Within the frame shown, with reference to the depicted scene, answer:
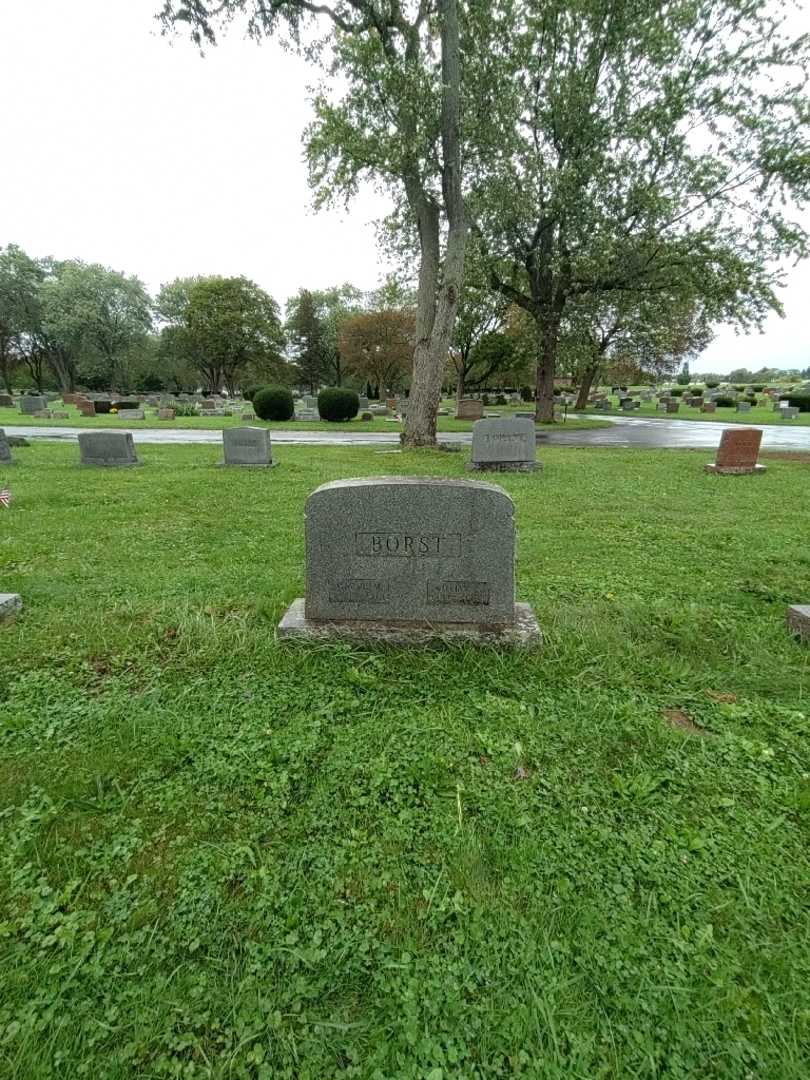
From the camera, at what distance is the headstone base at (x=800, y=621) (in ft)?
11.5

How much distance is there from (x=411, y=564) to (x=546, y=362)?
23.8m

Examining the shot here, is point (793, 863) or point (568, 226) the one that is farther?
point (568, 226)

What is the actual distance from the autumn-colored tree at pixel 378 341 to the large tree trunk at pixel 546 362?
62.5 feet

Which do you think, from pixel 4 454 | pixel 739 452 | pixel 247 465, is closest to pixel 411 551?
pixel 247 465

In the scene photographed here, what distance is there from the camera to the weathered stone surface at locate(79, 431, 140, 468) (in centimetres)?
1121

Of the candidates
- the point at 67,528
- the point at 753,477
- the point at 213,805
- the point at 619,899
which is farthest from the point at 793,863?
the point at 753,477

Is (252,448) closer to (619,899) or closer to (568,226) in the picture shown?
(619,899)

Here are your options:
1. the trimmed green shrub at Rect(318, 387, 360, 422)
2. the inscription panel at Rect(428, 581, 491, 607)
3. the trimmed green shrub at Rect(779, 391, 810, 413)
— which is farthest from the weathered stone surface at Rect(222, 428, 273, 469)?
the trimmed green shrub at Rect(779, 391, 810, 413)

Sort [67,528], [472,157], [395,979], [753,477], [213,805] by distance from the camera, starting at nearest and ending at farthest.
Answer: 1. [395,979]
2. [213,805]
3. [67,528]
4. [753,477]
5. [472,157]

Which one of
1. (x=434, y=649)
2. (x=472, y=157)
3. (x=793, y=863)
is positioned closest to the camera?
(x=793, y=863)

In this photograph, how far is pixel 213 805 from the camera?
2.10 m

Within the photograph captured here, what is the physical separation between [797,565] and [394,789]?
482 cm

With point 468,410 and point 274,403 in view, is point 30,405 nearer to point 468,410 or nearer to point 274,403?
point 274,403

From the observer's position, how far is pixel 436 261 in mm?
14570
